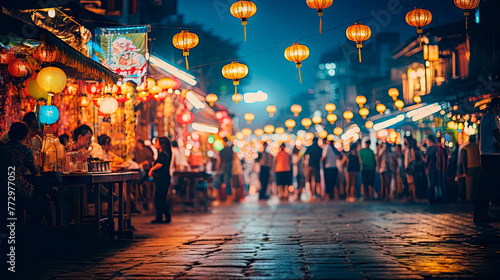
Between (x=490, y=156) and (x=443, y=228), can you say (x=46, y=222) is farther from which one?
(x=490, y=156)

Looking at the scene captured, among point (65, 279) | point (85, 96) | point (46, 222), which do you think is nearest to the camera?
point (65, 279)

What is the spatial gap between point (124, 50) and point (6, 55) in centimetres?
357

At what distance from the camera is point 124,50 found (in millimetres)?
14055

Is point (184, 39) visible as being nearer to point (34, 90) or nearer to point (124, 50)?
point (124, 50)

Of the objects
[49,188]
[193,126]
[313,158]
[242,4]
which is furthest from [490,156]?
[193,126]

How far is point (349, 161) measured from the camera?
21016mm

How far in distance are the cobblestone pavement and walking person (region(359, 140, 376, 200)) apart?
813 cm

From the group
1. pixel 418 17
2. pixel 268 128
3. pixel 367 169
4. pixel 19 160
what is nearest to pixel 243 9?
pixel 418 17

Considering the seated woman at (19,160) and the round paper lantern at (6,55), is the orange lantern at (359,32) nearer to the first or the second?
the round paper lantern at (6,55)

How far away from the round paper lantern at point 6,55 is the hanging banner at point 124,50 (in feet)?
10.6

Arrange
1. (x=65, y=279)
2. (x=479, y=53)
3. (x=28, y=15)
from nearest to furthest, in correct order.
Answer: (x=65, y=279), (x=28, y=15), (x=479, y=53)

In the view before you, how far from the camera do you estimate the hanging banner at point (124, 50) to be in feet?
45.8

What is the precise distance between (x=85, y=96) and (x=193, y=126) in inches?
553

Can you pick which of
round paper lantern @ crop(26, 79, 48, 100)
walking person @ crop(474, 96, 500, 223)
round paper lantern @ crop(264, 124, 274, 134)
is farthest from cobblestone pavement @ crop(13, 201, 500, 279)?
round paper lantern @ crop(264, 124, 274, 134)
